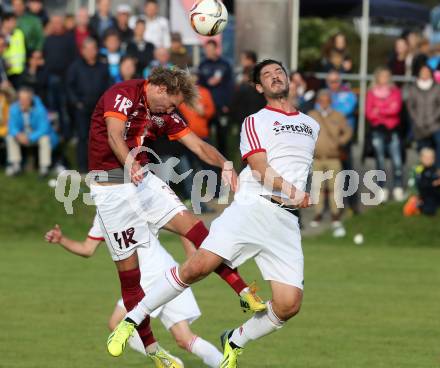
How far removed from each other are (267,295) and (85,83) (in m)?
6.36

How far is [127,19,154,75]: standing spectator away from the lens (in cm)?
2000

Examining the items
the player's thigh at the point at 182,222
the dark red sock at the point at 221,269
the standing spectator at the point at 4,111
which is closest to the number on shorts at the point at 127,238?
the player's thigh at the point at 182,222

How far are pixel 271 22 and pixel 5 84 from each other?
16.0ft

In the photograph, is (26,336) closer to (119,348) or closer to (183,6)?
(119,348)

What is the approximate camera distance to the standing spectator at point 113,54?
19.7 m

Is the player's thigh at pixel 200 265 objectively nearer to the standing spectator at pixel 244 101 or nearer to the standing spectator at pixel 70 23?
the standing spectator at pixel 244 101

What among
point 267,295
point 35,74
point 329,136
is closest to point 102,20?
point 35,74

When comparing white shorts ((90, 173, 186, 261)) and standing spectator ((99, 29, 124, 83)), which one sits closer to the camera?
white shorts ((90, 173, 186, 261))

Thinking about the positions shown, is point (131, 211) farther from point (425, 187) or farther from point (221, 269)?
point (425, 187)

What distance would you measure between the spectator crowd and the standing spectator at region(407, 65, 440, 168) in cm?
2

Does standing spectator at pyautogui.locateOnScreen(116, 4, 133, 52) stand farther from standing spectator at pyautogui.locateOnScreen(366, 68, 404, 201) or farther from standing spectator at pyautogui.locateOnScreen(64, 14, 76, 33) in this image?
standing spectator at pyautogui.locateOnScreen(366, 68, 404, 201)

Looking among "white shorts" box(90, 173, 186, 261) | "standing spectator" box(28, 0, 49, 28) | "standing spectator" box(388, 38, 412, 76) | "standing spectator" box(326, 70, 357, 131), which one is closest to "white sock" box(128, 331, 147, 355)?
"white shorts" box(90, 173, 186, 261)

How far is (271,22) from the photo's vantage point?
21.6 meters

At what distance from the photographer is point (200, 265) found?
9031 millimetres
